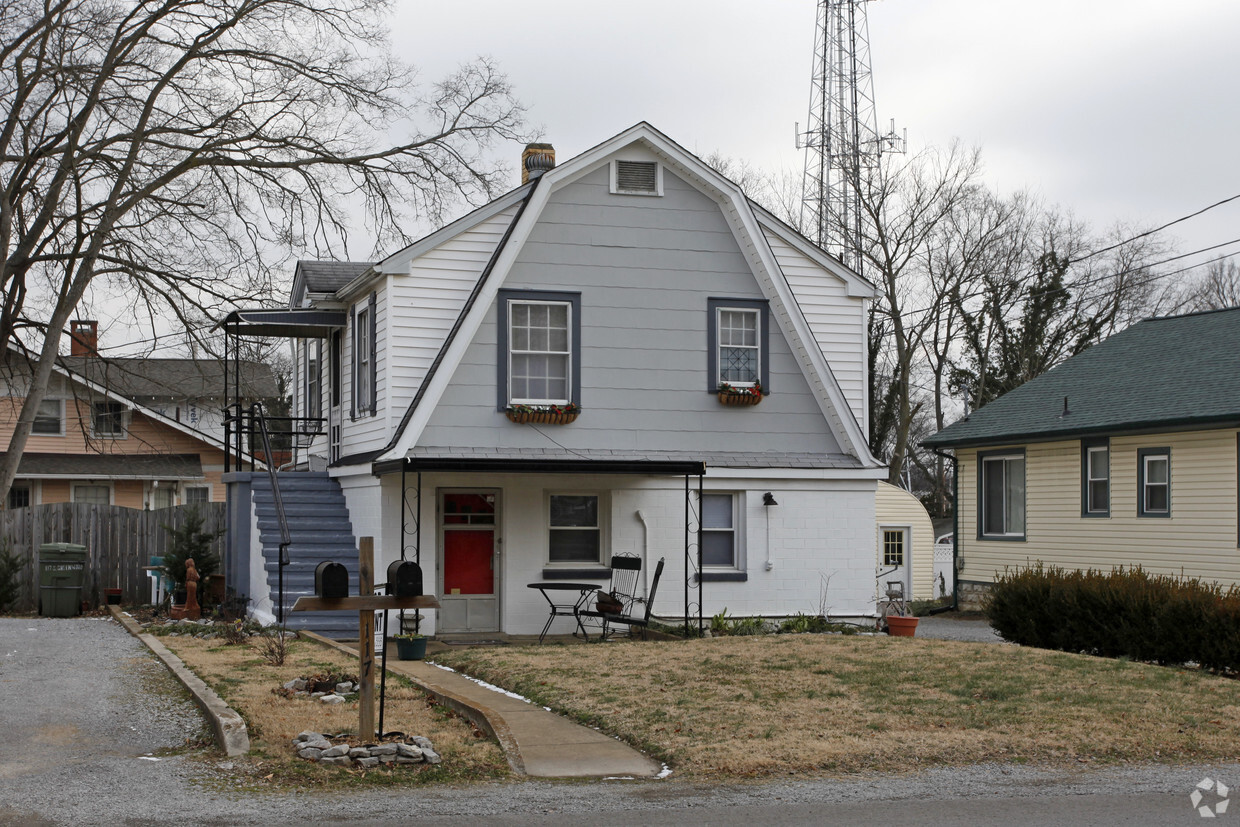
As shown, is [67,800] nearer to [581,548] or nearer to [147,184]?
[581,548]

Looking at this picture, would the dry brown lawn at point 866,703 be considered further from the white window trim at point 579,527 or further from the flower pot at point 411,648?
the white window trim at point 579,527

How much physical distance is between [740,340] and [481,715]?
33.7 feet

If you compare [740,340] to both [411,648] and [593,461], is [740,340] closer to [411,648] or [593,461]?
[593,461]

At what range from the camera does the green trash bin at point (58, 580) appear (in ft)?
71.4

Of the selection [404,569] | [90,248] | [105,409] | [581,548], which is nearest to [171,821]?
[404,569]

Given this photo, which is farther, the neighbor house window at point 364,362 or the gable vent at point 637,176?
the gable vent at point 637,176

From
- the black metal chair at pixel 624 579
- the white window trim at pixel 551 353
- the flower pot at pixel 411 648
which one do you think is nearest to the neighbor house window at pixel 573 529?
the black metal chair at pixel 624 579

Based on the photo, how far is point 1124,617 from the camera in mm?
15664

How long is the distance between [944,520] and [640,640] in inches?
1475

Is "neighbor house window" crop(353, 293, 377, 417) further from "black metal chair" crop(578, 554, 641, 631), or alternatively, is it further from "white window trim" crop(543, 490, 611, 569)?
"black metal chair" crop(578, 554, 641, 631)

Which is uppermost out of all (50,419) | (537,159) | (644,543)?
(537,159)

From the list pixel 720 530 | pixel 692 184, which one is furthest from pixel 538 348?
pixel 720 530

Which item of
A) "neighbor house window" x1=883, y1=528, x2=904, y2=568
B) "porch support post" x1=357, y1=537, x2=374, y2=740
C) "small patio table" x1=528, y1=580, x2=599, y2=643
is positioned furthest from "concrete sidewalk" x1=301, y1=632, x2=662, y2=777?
"neighbor house window" x1=883, y1=528, x2=904, y2=568

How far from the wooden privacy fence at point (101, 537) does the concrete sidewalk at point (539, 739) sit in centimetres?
1274
